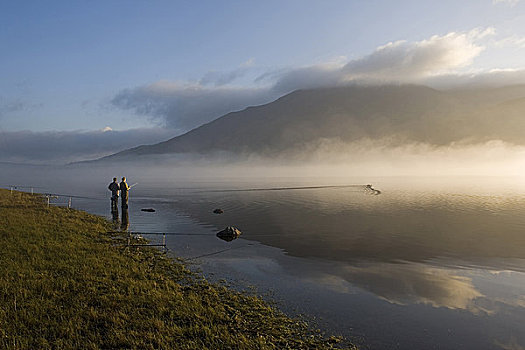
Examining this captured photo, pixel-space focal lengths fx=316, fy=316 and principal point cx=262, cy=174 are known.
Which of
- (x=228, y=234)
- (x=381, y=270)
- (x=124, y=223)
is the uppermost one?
(x=124, y=223)

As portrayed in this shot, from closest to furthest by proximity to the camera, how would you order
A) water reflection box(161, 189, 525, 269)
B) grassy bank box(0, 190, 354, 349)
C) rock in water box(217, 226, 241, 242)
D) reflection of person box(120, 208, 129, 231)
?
1. grassy bank box(0, 190, 354, 349)
2. water reflection box(161, 189, 525, 269)
3. rock in water box(217, 226, 241, 242)
4. reflection of person box(120, 208, 129, 231)

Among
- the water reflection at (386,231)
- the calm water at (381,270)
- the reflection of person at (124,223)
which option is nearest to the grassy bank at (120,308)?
the calm water at (381,270)

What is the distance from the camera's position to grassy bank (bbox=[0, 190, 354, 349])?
10.3 meters

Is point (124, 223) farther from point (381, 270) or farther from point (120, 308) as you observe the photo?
point (381, 270)

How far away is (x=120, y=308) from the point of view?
12414 millimetres

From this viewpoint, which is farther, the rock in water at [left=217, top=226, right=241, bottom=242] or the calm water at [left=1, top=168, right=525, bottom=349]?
the rock in water at [left=217, top=226, right=241, bottom=242]

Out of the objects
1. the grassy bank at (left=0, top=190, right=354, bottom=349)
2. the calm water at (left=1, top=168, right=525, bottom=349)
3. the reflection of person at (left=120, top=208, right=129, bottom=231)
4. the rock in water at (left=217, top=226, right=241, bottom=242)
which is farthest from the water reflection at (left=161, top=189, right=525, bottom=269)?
the grassy bank at (left=0, top=190, right=354, bottom=349)

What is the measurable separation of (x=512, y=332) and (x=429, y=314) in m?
3.18

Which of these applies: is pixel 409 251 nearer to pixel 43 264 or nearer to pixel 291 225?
pixel 291 225

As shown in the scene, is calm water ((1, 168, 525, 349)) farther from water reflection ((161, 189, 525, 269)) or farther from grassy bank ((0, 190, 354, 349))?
grassy bank ((0, 190, 354, 349))

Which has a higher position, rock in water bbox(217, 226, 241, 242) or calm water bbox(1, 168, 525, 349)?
rock in water bbox(217, 226, 241, 242)

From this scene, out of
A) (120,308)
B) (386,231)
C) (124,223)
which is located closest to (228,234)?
(124,223)

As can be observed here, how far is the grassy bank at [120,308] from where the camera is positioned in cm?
1034

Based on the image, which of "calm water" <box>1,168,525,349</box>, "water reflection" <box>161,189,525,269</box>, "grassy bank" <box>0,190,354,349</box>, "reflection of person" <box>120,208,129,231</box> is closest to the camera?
"grassy bank" <box>0,190,354,349</box>
